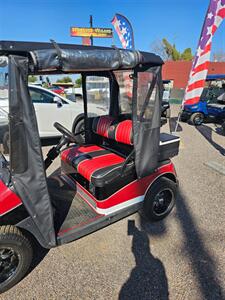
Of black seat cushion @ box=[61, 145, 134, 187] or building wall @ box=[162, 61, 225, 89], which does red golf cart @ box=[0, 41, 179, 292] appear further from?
building wall @ box=[162, 61, 225, 89]

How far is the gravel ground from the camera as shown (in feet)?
5.82

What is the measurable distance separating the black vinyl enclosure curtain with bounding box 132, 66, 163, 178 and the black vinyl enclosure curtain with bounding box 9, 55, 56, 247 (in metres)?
0.99

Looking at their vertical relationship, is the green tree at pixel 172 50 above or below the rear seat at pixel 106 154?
above

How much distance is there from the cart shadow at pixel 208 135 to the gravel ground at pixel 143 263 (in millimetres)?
2825

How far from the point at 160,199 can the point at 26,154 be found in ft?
6.02

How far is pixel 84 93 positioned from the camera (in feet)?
10.3

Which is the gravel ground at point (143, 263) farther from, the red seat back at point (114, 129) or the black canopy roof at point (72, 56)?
the black canopy roof at point (72, 56)

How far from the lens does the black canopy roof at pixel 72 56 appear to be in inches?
54.5

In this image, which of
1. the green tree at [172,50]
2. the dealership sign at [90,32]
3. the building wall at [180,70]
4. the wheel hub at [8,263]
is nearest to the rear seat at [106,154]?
the wheel hub at [8,263]

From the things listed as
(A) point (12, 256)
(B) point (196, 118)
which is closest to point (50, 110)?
(A) point (12, 256)

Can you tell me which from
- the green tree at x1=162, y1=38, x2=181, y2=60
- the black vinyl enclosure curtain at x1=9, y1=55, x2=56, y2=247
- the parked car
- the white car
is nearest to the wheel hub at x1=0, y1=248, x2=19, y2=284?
the black vinyl enclosure curtain at x1=9, y1=55, x2=56, y2=247

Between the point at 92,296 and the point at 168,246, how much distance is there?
97 centimetres

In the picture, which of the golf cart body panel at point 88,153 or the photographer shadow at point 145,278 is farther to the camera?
the photographer shadow at point 145,278

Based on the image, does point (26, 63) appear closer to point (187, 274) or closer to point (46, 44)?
point (46, 44)
